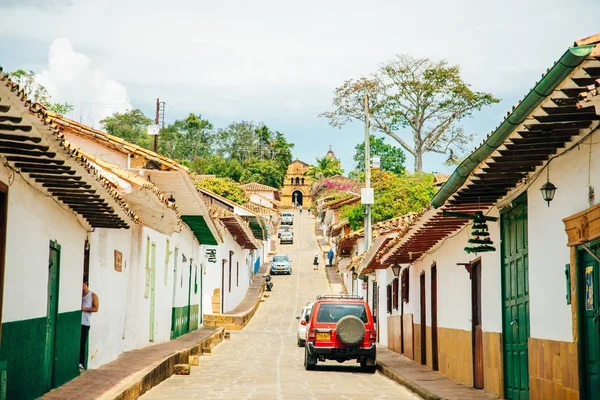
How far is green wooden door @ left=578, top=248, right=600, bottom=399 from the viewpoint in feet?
26.7

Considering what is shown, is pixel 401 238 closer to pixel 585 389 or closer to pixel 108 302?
pixel 108 302

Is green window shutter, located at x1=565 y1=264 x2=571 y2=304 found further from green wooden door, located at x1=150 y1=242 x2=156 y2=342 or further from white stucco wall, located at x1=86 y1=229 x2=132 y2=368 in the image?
green wooden door, located at x1=150 y1=242 x2=156 y2=342

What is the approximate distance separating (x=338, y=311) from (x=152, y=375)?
6454 mm

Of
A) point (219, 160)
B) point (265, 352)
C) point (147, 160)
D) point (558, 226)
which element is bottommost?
point (265, 352)

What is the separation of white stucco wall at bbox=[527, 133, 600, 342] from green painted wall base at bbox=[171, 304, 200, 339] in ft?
51.7

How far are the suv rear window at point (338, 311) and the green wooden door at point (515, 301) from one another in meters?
7.46

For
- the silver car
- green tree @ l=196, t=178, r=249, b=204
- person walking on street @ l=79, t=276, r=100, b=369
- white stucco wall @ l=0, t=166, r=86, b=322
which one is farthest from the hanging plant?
green tree @ l=196, t=178, r=249, b=204

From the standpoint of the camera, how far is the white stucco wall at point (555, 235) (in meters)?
8.60

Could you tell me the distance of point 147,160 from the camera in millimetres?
20781

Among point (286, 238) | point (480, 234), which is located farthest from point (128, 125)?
point (480, 234)

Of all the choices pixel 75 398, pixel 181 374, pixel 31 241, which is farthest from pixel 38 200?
pixel 181 374

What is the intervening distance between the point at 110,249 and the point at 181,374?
3309 mm

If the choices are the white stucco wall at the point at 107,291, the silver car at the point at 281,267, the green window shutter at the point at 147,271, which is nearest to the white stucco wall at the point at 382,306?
the green window shutter at the point at 147,271

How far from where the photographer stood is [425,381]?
634 inches
